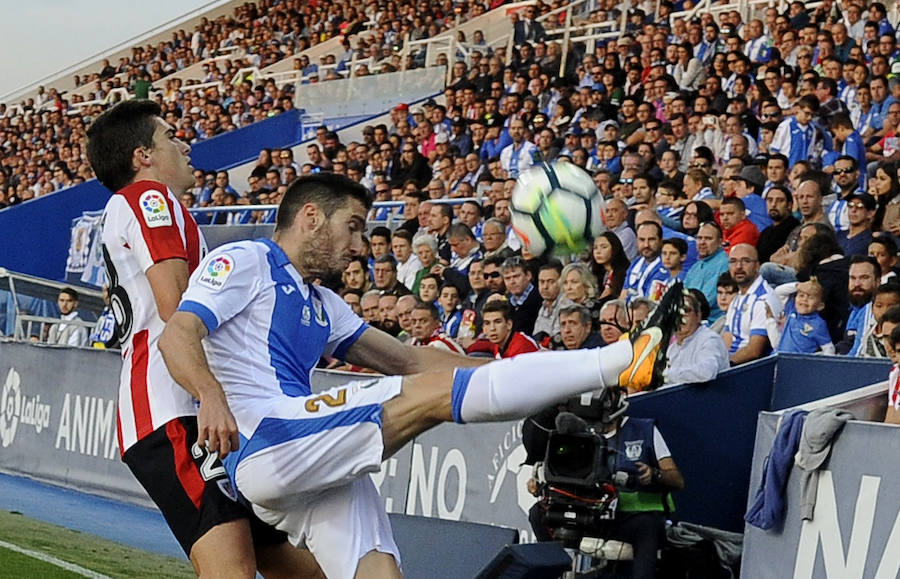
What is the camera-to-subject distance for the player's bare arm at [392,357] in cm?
475

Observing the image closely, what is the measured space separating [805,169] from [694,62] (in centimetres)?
511

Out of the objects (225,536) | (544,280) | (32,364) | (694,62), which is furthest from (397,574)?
(694,62)

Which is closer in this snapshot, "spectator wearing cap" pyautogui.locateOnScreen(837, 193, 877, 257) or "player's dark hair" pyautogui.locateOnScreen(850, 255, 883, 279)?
"player's dark hair" pyautogui.locateOnScreen(850, 255, 883, 279)

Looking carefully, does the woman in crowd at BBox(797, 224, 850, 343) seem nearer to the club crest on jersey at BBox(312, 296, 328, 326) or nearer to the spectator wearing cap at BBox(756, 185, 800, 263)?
the spectator wearing cap at BBox(756, 185, 800, 263)

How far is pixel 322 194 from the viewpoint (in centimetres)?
444

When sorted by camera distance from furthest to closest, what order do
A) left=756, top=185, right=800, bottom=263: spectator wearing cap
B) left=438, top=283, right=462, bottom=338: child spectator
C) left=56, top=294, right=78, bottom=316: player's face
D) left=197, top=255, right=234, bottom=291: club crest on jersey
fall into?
1. left=56, top=294, right=78, bottom=316: player's face
2. left=438, top=283, right=462, bottom=338: child spectator
3. left=756, top=185, right=800, bottom=263: spectator wearing cap
4. left=197, top=255, right=234, bottom=291: club crest on jersey

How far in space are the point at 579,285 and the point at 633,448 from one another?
9.41 feet

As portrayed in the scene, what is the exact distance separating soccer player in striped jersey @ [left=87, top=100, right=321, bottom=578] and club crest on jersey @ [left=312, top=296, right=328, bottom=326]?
1.44ft

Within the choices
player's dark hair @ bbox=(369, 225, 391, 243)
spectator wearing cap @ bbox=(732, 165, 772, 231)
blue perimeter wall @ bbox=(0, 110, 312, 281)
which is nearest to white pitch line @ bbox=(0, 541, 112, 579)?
spectator wearing cap @ bbox=(732, 165, 772, 231)

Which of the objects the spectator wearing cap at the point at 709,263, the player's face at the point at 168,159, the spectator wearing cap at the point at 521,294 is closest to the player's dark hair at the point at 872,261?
the spectator wearing cap at the point at 709,263

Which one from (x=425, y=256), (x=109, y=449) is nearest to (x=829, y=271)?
(x=425, y=256)

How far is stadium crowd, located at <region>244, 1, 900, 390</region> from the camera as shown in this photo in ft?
30.3

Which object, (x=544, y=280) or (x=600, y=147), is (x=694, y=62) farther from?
(x=544, y=280)

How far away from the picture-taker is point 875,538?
563 cm
